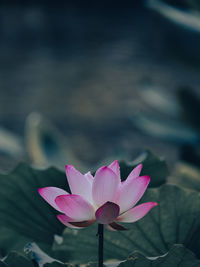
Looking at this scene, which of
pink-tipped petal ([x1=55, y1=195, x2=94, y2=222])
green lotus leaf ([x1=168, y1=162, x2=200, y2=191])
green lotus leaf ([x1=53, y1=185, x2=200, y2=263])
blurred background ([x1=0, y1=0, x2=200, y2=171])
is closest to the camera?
pink-tipped petal ([x1=55, y1=195, x2=94, y2=222])

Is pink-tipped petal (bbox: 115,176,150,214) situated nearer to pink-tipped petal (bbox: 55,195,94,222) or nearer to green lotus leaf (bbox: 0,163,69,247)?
pink-tipped petal (bbox: 55,195,94,222)

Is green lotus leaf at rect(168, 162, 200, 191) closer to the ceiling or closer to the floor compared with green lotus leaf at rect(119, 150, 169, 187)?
closer to the floor

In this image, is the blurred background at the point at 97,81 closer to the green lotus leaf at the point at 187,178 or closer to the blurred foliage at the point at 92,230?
the green lotus leaf at the point at 187,178

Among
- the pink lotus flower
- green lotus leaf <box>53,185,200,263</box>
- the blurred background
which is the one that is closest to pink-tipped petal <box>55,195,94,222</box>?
the pink lotus flower

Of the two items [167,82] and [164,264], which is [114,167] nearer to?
[164,264]

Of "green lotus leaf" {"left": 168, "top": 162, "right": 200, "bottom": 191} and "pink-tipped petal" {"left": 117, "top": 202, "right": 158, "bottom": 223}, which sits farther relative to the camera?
"green lotus leaf" {"left": 168, "top": 162, "right": 200, "bottom": 191}
